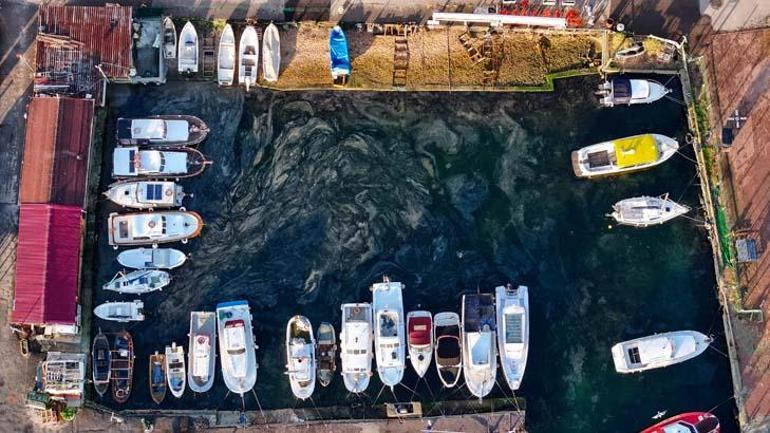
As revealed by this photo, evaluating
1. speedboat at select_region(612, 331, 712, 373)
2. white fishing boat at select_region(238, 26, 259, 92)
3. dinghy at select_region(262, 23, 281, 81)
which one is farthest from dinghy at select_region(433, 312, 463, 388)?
white fishing boat at select_region(238, 26, 259, 92)

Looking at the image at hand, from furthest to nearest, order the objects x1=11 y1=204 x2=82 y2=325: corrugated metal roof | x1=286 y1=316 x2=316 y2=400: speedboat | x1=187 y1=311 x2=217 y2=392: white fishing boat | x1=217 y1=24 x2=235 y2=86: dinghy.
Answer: x1=217 y1=24 x2=235 y2=86: dinghy → x1=286 y1=316 x2=316 y2=400: speedboat → x1=187 y1=311 x2=217 y2=392: white fishing boat → x1=11 y1=204 x2=82 y2=325: corrugated metal roof

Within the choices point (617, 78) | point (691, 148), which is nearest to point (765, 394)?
point (691, 148)

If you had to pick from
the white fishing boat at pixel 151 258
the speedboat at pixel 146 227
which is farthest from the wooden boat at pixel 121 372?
the speedboat at pixel 146 227

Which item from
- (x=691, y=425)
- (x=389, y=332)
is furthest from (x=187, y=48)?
(x=691, y=425)

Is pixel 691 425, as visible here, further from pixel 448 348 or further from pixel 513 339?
pixel 448 348

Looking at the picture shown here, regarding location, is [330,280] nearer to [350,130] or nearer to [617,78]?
[350,130]

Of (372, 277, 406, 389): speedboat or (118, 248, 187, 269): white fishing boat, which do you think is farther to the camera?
(118, 248, 187, 269): white fishing boat

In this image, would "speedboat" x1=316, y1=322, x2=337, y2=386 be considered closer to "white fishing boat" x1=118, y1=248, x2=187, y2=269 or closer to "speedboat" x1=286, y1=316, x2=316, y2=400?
"speedboat" x1=286, y1=316, x2=316, y2=400

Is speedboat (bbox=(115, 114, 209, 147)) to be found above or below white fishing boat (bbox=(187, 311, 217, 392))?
above
